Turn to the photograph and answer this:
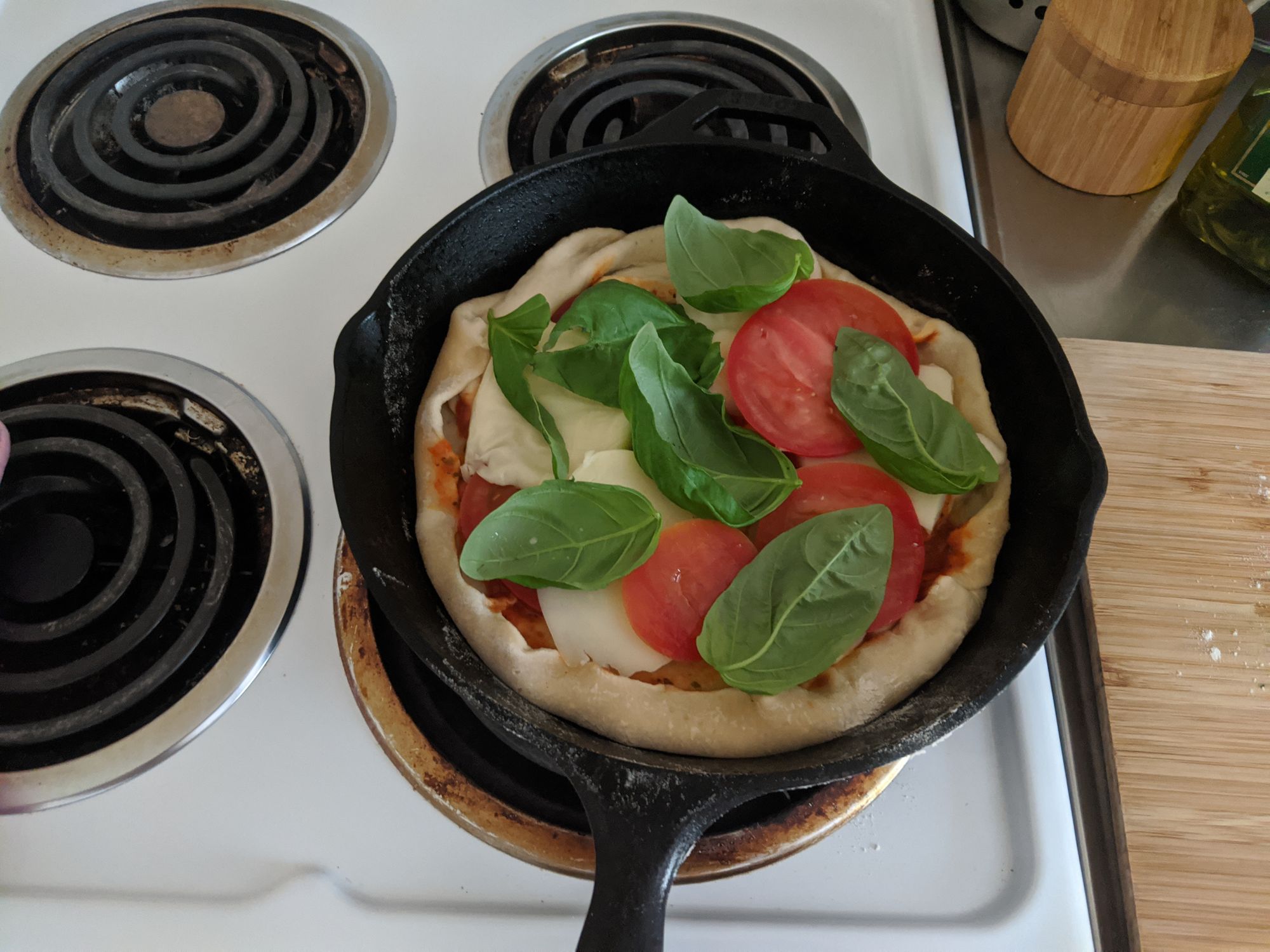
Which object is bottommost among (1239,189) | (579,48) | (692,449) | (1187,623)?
(1187,623)

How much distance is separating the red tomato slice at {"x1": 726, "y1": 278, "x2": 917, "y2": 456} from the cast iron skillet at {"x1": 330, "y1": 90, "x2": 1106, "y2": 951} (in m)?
0.11

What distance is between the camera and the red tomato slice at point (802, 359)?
2.92 feet

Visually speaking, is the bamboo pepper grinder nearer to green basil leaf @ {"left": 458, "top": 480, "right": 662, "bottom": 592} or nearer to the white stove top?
the white stove top

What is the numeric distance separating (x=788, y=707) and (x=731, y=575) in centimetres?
13

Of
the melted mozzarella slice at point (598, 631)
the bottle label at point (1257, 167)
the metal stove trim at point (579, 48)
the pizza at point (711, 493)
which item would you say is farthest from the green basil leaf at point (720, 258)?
the bottle label at point (1257, 167)

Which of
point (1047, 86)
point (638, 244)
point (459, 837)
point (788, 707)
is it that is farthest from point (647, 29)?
point (459, 837)

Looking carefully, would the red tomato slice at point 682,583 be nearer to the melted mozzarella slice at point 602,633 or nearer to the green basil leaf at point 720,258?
the melted mozzarella slice at point 602,633

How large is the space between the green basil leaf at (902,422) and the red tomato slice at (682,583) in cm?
18

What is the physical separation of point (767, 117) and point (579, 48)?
479 millimetres

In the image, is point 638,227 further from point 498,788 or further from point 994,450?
point 498,788

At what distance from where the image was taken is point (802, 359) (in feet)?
2.97

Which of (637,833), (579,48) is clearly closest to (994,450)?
(637,833)

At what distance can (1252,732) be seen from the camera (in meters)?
0.94

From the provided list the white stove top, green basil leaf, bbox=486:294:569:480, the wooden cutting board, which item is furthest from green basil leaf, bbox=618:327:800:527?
the wooden cutting board
